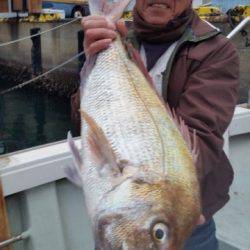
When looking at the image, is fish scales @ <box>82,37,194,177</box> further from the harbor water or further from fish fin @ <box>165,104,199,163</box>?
the harbor water

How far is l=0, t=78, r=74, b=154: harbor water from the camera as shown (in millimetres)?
14352

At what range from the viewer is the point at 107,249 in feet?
5.15

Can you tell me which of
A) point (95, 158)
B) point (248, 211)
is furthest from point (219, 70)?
point (248, 211)

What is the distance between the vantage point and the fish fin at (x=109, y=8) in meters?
2.17

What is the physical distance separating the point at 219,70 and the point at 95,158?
2.26ft

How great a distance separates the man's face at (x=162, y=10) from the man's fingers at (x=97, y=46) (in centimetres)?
27

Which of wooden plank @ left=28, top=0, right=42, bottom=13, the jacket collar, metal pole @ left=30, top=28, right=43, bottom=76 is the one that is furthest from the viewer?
wooden plank @ left=28, top=0, right=42, bottom=13

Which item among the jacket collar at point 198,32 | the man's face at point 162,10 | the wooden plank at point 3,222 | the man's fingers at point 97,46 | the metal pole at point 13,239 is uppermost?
the man's face at point 162,10

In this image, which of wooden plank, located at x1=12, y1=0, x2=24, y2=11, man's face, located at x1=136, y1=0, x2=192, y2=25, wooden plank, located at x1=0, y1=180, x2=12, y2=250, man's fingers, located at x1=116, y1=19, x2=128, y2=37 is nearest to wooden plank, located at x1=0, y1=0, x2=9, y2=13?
wooden plank, located at x1=12, y1=0, x2=24, y2=11

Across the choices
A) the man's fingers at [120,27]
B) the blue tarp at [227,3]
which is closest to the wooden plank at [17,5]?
the blue tarp at [227,3]

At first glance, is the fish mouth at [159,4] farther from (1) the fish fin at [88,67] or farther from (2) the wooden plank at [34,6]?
(2) the wooden plank at [34,6]

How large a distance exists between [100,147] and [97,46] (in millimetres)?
530

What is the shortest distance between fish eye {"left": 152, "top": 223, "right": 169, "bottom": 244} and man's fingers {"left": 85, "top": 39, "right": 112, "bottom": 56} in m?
0.84

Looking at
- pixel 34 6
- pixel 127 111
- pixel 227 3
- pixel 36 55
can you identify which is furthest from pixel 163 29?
pixel 34 6
